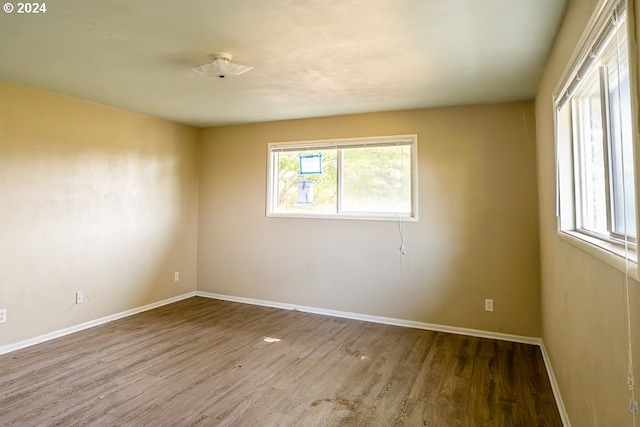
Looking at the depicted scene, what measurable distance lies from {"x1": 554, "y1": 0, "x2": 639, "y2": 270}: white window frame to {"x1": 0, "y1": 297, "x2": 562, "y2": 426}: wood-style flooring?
121 centimetres

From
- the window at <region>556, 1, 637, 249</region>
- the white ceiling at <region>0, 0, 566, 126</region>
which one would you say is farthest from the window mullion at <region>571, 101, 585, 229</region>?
the white ceiling at <region>0, 0, 566, 126</region>

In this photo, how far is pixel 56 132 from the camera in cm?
339

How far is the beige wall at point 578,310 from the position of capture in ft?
4.03

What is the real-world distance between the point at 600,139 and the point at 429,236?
2122mm

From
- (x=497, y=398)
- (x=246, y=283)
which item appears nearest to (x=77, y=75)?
(x=246, y=283)

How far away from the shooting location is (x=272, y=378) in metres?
2.63

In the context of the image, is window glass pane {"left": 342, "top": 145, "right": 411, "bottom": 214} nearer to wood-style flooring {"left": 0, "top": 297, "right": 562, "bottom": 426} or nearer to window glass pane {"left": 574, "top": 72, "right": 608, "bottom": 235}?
wood-style flooring {"left": 0, "top": 297, "right": 562, "bottom": 426}

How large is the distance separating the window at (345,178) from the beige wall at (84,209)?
139 cm

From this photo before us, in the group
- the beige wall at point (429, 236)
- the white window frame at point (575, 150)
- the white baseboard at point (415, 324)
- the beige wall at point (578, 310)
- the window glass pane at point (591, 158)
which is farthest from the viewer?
the beige wall at point (429, 236)

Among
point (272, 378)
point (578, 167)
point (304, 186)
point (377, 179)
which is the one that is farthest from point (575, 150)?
point (304, 186)

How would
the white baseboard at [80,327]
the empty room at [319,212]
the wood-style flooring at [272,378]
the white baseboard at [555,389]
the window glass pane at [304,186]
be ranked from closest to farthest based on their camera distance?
1. the empty room at [319,212]
2. the white baseboard at [555,389]
3. the wood-style flooring at [272,378]
4. the white baseboard at [80,327]
5. the window glass pane at [304,186]

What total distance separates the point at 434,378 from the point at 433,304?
1.17m

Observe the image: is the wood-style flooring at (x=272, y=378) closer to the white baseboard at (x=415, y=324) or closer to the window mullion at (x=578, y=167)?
the white baseboard at (x=415, y=324)

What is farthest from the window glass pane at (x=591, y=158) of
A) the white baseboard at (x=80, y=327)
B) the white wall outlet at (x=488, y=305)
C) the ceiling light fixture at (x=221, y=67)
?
the white baseboard at (x=80, y=327)
